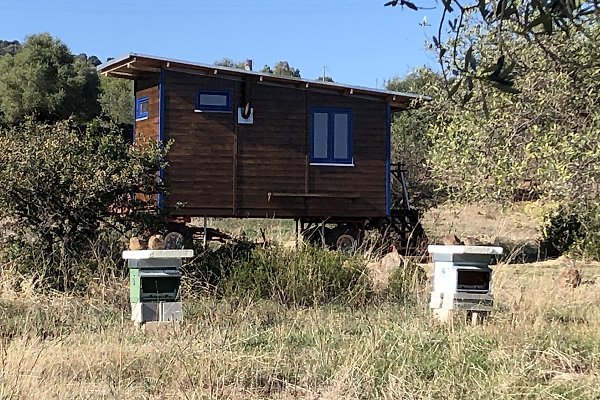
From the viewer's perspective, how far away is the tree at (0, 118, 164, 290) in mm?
9258

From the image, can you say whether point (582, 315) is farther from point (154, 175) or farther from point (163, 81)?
point (163, 81)

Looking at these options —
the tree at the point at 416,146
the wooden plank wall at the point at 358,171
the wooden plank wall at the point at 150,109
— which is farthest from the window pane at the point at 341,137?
the wooden plank wall at the point at 150,109

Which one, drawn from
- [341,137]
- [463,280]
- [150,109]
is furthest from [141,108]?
[463,280]

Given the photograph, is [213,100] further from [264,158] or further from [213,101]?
[264,158]

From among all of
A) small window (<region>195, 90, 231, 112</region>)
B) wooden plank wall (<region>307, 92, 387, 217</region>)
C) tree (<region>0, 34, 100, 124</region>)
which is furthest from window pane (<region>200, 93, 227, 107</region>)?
tree (<region>0, 34, 100, 124</region>)

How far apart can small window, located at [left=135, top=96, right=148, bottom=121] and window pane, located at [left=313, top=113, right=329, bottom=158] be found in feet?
11.1

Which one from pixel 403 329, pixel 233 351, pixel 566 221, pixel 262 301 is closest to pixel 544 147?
pixel 403 329

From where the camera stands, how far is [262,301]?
8688 mm

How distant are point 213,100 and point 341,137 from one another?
8.94 ft

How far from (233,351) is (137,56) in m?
10.4

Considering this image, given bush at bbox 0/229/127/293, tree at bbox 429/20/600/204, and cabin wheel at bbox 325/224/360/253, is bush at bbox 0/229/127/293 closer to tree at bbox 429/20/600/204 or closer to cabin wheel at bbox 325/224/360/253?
tree at bbox 429/20/600/204

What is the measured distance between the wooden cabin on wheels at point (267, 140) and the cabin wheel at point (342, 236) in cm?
2

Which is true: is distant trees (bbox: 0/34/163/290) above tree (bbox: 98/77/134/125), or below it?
below

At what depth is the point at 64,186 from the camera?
9422 mm
